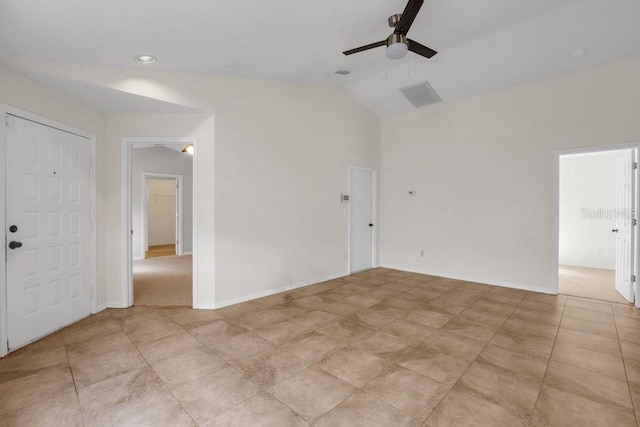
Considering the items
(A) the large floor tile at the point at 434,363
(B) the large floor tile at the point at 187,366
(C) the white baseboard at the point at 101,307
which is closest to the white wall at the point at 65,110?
(C) the white baseboard at the point at 101,307

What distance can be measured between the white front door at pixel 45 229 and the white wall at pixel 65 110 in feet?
0.47

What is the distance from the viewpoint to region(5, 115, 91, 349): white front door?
2705 millimetres

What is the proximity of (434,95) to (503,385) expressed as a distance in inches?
178

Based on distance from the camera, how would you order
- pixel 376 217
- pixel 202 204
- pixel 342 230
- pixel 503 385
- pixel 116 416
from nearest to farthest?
pixel 116 416 → pixel 503 385 → pixel 202 204 → pixel 342 230 → pixel 376 217

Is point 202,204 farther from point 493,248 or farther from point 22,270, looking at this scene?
point 493,248

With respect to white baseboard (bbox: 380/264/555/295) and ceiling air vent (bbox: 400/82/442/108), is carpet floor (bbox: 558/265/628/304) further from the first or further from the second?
ceiling air vent (bbox: 400/82/442/108)

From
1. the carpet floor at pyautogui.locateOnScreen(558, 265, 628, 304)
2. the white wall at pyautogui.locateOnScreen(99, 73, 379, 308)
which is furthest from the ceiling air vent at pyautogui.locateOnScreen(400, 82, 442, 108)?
the carpet floor at pyautogui.locateOnScreen(558, 265, 628, 304)

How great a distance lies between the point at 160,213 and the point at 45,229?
7.64 metres

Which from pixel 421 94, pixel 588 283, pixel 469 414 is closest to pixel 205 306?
pixel 469 414

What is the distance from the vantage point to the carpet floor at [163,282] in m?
4.12

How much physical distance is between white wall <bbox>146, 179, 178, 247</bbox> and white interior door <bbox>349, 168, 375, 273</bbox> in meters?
6.78

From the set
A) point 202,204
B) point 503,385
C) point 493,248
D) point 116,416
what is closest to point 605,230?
point 493,248

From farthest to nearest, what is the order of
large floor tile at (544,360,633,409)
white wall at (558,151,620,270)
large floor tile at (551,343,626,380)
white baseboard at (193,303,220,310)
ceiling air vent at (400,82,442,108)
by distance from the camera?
white wall at (558,151,620,270) → ceiling air vent at (400,82,442,108) → white baseboard at (193,303,220,310) → large floor tile at (551,343,626,380) → large floor tile at (544,360,633,409)

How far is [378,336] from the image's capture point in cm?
296
